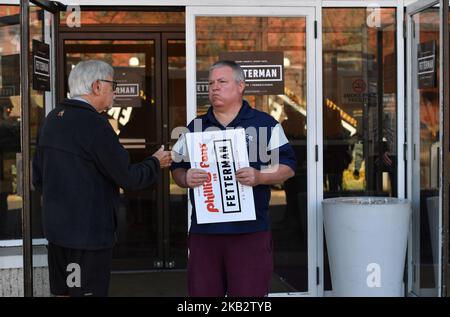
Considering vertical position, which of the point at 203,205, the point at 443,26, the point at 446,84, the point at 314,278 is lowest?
the point at 314,278

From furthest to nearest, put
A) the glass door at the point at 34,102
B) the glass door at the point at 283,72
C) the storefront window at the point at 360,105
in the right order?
1. the storefront window at the point at 360,105
2. the glass door at the point at 283,72
3. the glass door at the point at 34,102

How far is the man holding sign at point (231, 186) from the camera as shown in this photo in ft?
12.5

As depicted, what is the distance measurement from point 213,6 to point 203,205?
185 cm

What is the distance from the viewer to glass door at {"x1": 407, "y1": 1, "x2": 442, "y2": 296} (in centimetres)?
518

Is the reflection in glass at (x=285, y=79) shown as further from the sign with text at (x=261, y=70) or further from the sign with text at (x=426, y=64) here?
the sign with text at (x=426, y=64)

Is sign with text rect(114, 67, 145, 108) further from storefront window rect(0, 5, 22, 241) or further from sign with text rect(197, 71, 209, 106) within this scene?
storefront window rect(0, 5, 22, 241)

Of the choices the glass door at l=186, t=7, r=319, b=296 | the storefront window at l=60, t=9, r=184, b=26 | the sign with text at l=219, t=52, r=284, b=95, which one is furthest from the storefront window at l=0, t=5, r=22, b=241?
the sign with text at l=219, t=52, r=284, b=95

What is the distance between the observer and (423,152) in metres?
5.31

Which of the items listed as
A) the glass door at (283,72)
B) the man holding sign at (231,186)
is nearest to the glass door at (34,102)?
the man holding sign at (231,186)

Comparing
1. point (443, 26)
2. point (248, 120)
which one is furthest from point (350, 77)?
point (248, 120)

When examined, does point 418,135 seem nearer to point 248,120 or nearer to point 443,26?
point 443,26

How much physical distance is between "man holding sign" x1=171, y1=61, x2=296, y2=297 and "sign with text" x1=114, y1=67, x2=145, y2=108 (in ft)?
10.00

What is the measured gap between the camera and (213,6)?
16.8 ft

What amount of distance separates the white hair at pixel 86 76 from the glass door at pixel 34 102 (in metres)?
0.29
